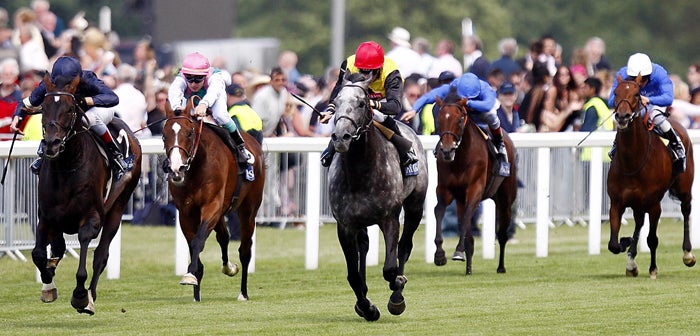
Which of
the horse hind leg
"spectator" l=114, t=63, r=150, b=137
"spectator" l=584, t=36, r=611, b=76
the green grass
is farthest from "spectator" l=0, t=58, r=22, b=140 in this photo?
"spectator" l=584, t=36, r=611, b=76

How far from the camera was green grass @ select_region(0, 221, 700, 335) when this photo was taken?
11.2 meters

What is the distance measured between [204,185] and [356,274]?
1.97 metres

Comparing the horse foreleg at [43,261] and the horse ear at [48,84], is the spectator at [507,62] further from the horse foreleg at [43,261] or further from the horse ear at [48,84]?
the horse ear at [48,84]

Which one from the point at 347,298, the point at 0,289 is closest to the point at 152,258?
the point at 0,289

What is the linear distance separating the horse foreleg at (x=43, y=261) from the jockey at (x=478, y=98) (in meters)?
4.65

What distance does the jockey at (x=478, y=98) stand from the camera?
15289 millimetres

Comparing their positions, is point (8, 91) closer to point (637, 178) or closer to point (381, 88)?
point (637, 178)

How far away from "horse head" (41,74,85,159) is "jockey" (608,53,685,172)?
15.7ft

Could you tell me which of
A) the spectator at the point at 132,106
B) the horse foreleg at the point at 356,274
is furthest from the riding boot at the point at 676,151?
the spectator at the point at 132,106

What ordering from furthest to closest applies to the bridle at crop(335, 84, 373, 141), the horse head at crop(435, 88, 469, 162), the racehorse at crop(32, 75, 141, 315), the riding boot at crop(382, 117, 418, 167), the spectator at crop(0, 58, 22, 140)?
1. the spectator at crop(0, 58, 22, 140)
2. the horse head at crop(435, 88, 469, 162)
3. the riding boot at crop(382, 117, 418, 167)
4. the racehorse at crop(32, 75, 141, 315)
5. the bridle at crop(335, 84, 373, 141)

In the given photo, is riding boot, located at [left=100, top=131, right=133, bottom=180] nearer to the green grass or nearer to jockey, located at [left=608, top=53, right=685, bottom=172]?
the green grass

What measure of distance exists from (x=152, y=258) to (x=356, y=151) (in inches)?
220

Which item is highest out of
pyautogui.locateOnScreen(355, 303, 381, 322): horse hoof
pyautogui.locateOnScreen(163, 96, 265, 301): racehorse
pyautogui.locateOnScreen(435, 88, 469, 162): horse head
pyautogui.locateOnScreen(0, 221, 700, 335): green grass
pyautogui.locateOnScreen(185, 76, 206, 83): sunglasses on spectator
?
pyautogui.locateOnScreen(185, 76, 206, 83): sunglasses on spectator

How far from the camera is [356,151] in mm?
11414
